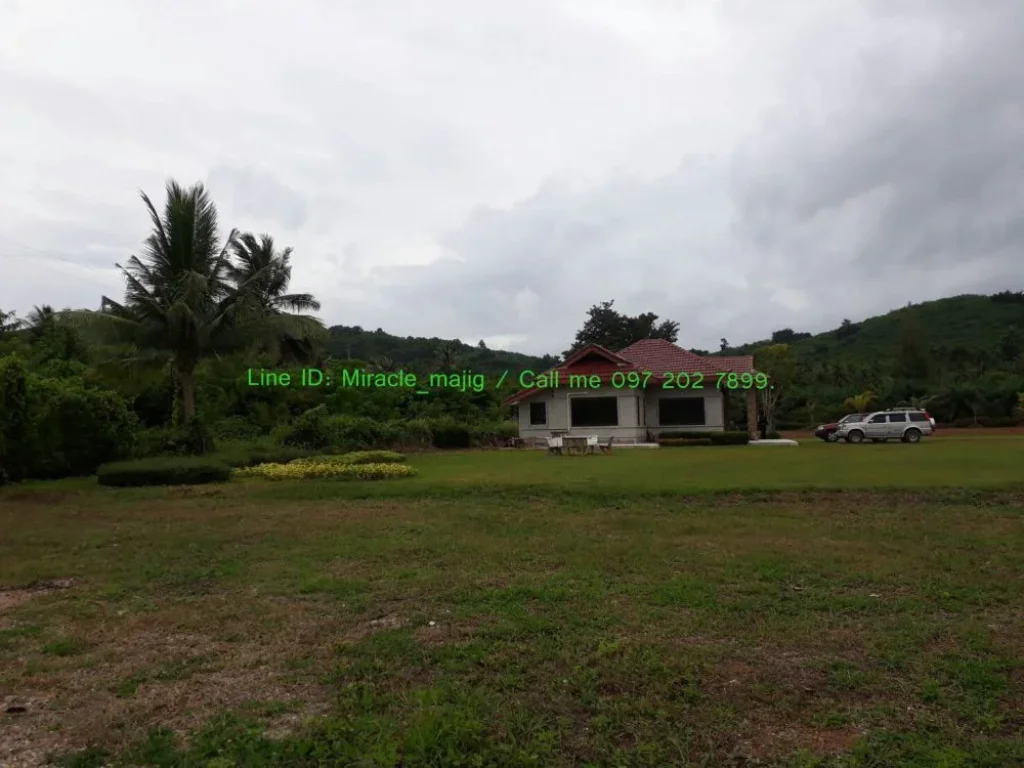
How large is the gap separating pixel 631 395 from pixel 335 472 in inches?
574

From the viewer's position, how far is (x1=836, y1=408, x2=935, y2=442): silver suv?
27.1 m

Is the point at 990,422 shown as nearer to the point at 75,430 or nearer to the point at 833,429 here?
the point at 833,429

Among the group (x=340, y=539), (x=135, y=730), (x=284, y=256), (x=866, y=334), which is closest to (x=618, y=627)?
(x=135, y=730)

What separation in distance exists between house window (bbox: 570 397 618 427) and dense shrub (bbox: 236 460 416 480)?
13.0m

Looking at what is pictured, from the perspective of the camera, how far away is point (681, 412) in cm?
2911

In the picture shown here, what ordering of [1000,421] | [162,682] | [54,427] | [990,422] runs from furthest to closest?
1. [990,422]
2. [1000,421]
3. [54,427]
4. [162,682]

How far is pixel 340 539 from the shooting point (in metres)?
9.00

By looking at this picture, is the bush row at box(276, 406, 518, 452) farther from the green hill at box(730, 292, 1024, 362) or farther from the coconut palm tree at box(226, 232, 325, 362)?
the green hill at box(730, 292, 1024, 362)

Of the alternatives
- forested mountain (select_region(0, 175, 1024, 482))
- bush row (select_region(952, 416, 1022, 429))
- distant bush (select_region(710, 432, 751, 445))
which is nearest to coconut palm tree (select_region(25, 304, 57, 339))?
forested mountain (select_region(0, 175, 1024, 482))

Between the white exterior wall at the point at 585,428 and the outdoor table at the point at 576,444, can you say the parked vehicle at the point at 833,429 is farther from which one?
the outdoor table at the point at 576,444

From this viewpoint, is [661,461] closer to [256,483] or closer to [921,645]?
[256,483]

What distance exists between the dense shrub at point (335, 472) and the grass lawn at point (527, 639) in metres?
5.00

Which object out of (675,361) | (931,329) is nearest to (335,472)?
(675,361)

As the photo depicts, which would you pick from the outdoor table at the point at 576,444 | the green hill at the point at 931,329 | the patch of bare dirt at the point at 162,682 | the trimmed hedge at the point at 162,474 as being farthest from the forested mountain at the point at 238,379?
the patch of bare dirt at the point at 162,682
